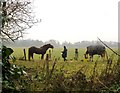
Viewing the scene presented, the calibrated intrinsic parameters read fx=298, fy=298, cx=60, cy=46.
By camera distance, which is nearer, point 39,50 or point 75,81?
point 75,81

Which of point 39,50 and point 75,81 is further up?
point 39,50

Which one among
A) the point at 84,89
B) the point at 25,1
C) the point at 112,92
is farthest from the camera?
the point at 25,1

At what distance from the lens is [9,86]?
6.08 metres

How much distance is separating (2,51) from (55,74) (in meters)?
1.29

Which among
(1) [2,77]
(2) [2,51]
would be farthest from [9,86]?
(2) [2,51]

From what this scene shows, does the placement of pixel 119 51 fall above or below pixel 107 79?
above

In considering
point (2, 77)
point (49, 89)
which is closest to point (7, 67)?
point (2, 77)

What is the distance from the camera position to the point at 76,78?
660 centimetres

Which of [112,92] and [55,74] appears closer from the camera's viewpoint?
[112,92]

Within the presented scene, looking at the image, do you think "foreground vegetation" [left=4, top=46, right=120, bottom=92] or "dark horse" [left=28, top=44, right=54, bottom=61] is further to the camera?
"dark horse" [left=28, top=44, right=54, bottom=61]

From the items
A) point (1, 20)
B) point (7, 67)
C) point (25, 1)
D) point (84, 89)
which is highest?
point (25, 1)

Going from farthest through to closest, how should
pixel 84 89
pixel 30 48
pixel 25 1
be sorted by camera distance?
1. pixel 30 48
2. pixel 25 1
3. pixel 84 89

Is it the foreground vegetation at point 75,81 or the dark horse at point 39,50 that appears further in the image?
the dark horse at point 39,50

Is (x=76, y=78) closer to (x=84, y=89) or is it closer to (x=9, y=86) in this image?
(x=84, y=89)
